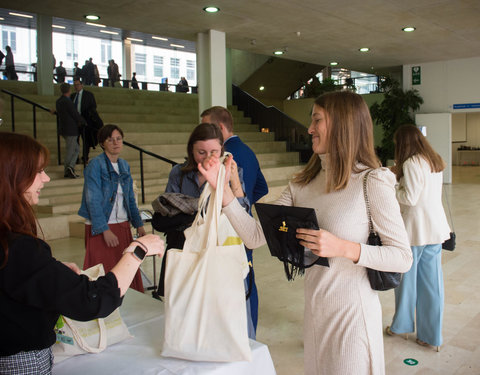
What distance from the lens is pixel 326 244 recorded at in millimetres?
1548

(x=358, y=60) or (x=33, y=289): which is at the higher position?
(x=358, y=60)

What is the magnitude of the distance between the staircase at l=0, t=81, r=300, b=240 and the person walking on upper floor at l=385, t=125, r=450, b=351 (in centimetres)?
509

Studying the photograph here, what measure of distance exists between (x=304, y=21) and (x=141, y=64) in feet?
62.8

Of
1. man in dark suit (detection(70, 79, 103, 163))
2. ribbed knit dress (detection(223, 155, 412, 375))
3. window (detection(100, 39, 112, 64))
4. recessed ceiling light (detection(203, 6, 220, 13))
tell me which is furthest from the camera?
window (detection(100, 39, 112, 64))

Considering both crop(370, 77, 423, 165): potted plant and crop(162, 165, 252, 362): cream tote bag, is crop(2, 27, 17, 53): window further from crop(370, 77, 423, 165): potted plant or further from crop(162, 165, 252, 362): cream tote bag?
crop(162, 165, 252, 362): cream tote bag

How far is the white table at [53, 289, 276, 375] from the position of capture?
1579 mm

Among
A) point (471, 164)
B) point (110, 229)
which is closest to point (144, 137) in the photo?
point (110, 229)

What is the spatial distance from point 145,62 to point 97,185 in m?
24.5

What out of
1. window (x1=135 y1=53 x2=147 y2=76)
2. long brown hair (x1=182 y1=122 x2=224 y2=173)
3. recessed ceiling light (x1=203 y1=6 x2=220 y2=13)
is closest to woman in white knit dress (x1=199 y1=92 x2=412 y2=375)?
long brown hair (x1=182 y1=122 x2=224 y2=173)

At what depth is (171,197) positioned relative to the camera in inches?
94.4

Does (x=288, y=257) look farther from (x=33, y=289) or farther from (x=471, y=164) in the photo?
(x=471, y=164)

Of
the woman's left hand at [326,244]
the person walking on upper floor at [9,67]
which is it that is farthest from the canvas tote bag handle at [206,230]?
the person walking on upper floor at [9,67]

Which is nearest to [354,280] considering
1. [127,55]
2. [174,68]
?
[127,55]

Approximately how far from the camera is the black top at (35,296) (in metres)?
1.25
